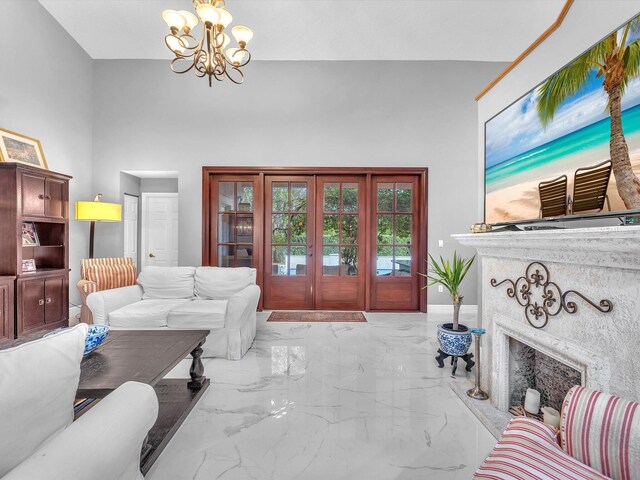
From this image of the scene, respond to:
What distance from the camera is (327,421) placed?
6.19 ft

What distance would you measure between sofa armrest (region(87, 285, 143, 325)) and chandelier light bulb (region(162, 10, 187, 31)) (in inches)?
92.2

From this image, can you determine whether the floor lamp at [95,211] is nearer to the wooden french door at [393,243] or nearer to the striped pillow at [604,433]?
the wooden french door at [393,243]

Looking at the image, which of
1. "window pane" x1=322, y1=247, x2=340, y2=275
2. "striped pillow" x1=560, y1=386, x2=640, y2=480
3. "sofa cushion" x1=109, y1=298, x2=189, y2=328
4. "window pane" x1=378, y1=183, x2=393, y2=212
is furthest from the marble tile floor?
Answer: "window pane" x1=378, y1=183, x2=393, y2=212

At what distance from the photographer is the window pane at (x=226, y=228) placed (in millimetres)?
4594

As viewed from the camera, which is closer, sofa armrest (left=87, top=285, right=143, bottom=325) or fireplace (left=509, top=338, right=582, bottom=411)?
fireplace (left=509, top=338, right=582, bottom=411)

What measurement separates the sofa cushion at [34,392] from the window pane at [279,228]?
12.1 feet

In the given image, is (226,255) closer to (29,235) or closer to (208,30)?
(29,235)

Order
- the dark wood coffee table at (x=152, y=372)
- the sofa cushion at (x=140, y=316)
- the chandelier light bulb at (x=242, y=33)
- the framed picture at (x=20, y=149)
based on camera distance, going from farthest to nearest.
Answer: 1. the framed picture at (x=20, y=149)
2. the sofa cushion at (x=140, y=316)
3. the chandelier light bulb at (x=242, y=33)
4. the dark wood coffee table at (x=152, y=372)

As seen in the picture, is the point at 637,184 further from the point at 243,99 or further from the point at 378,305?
the point at 243,99

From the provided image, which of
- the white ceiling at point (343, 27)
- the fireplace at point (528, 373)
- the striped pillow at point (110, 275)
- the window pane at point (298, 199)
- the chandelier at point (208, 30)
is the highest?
the white ceiling at point (343, 27)

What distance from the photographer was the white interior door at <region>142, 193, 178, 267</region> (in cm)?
533

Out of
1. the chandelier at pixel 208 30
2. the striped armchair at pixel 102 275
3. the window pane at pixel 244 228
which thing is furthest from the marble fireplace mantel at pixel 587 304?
the striped armchair at pixel 102 275

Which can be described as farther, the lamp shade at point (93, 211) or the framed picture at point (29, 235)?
the lamp shade at point (93, 211)

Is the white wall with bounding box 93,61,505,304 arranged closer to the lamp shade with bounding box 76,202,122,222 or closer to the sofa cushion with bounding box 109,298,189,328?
the lamp shade with bounding box 76,202,122,222
